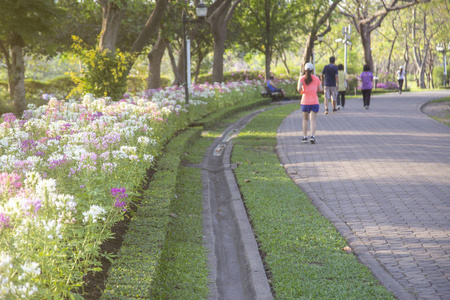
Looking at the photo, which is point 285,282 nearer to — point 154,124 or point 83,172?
point 83,172

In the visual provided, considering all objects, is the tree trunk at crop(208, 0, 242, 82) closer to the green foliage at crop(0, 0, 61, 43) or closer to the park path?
the green foliage at crop(0, 0, 61, 43)

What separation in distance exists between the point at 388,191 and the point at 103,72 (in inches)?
423

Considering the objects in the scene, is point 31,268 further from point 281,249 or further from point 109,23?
point 109,23

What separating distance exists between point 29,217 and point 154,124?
6.98m

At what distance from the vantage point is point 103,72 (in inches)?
617

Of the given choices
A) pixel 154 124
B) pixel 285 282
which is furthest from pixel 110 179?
pixel 154 124

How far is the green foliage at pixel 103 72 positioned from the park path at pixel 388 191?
17.9ft

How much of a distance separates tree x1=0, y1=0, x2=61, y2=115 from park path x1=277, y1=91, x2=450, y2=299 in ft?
30.7

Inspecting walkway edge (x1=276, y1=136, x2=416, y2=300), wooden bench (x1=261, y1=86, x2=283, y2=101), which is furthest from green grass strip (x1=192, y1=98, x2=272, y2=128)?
walkway edge (x1=276, y1=136, x2=416, y2=300)

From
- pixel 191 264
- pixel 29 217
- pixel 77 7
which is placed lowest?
pixel 191 264

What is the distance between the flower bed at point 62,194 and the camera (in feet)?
10.9

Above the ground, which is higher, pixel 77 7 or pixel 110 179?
pixel 77 7

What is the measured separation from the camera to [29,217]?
3.33m

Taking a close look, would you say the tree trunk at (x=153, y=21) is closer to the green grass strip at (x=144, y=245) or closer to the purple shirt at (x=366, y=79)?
the purple shirt at (x=366, y=79)
